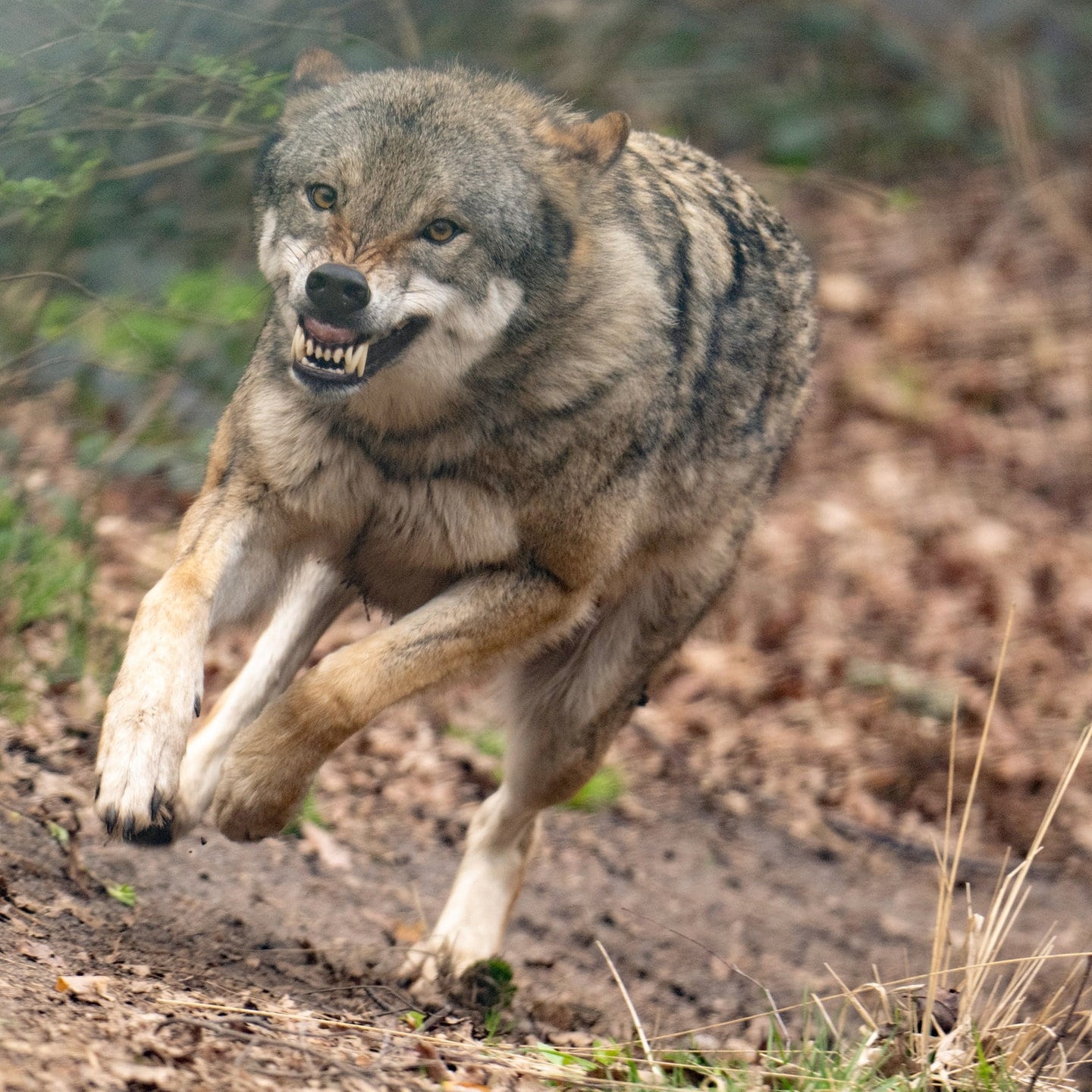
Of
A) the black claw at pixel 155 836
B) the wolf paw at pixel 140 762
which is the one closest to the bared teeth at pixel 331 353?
the wolf paw at pixel 140 762

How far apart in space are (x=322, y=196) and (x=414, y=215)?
267 mm

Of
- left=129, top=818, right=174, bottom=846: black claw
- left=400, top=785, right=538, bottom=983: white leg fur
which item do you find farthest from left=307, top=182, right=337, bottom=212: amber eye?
left=400, top=785, right=538, bottom=983: white leg fur

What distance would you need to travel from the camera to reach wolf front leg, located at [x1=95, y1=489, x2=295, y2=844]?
3.26 metres

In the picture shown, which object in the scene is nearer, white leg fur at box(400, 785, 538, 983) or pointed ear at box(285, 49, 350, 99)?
pointed ear at box(285, 49, 350, 99)

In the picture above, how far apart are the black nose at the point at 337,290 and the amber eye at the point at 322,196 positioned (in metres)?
0.29

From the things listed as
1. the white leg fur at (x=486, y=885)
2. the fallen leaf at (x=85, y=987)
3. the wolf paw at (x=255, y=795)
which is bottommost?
the white leg fur at (x=486, y=885)

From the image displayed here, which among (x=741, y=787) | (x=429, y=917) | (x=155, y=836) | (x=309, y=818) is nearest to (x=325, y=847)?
(x=309, y=818)

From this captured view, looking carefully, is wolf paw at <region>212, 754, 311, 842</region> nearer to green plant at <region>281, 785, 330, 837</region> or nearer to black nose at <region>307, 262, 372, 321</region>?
black nose at <region>307, 262, 372, 321</region>

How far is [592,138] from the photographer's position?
3.93 meters

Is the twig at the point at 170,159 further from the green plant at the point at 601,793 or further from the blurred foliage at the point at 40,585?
the green plant at the point at 601,793

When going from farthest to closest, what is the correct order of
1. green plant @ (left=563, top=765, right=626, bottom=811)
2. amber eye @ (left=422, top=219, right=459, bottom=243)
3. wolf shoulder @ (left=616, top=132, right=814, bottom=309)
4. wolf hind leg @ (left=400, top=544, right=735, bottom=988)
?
1. green plant @ (left=563, top=765, right=626, bottom=811)
2. wolf hind leg @ (left=400, top=544, right=735, bottom=988)
3. wolf shoulder @ (left=616, top=132, right=814, bottom=309)
4. amber eye @ (left=422, top=219, right=459, bottom=243)

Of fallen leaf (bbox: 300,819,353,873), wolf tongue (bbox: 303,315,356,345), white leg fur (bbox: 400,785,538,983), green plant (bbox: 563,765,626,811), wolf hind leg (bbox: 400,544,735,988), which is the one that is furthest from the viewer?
green plant (bbox: 563,765,626,811)

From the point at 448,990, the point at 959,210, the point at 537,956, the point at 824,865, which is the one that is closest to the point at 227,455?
the point at 448,990

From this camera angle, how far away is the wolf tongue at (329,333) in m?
3.47
